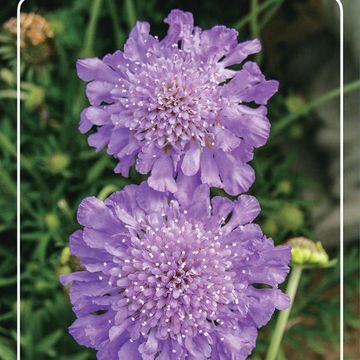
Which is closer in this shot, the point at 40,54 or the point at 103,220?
the point at 103,220

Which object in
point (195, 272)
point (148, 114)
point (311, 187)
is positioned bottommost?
point (311, 187)

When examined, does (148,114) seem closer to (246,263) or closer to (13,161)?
(246,263)

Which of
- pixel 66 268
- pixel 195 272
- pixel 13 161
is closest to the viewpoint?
pixel 195 272

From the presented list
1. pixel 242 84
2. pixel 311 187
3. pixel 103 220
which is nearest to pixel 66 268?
pixel 103 220

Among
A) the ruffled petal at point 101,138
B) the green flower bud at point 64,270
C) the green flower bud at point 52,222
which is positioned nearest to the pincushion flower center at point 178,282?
the ruffled petal at point 101,138

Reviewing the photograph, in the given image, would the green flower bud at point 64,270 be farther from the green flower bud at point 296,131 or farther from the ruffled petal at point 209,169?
the green flower bud at point 296,131

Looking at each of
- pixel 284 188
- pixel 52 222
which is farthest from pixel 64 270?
pixel 284 188

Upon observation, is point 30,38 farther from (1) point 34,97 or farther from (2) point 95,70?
(2) point 95,70

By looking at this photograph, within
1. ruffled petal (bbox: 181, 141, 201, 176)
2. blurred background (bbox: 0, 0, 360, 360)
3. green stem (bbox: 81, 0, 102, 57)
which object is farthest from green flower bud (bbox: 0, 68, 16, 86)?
ruffled petal (bbox: 181, 141, 201, 176)
